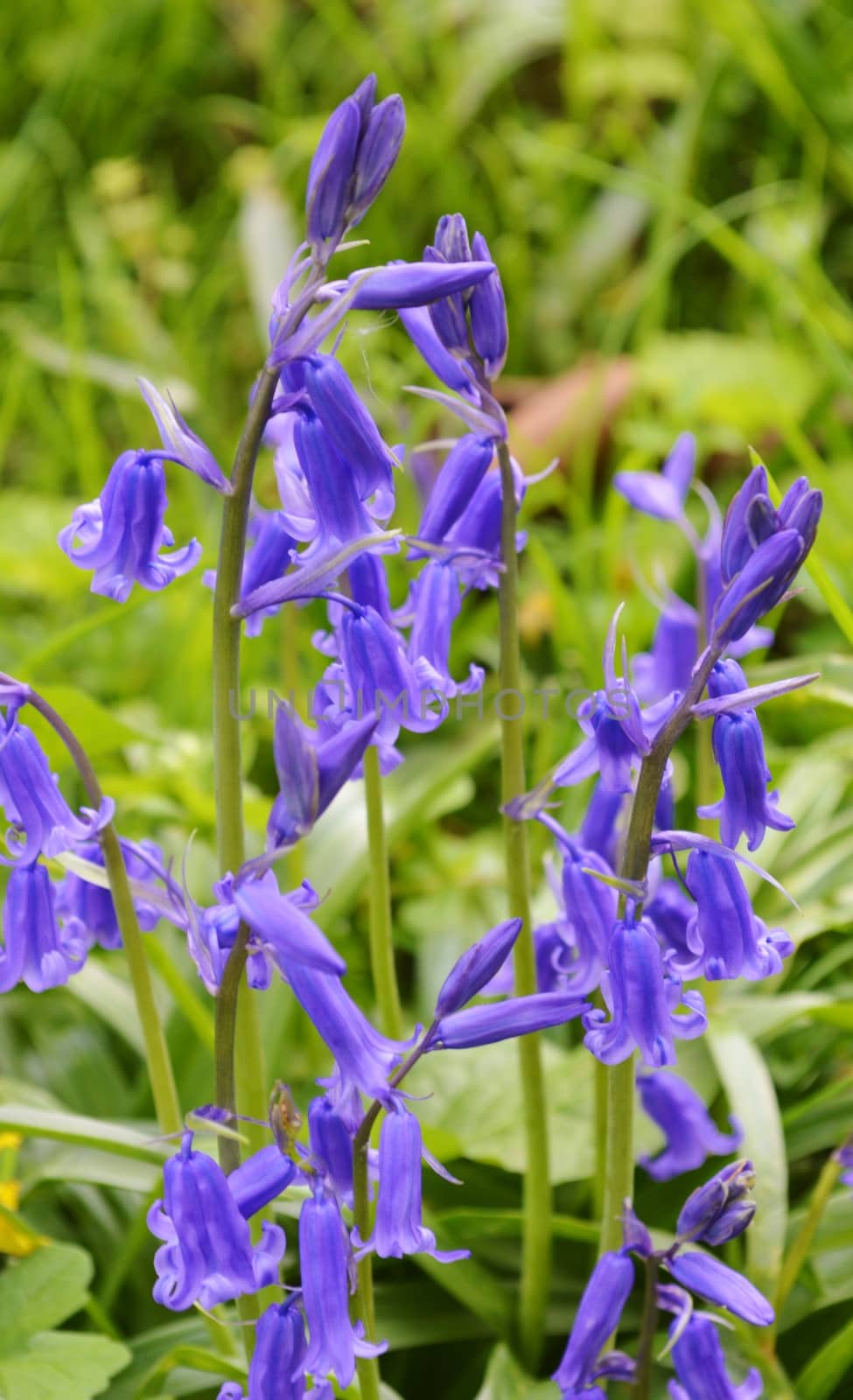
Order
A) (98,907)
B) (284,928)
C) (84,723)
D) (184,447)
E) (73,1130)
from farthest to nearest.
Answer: (84,723)
(73,1130)
(98,907)
(184,447)
(284,928)

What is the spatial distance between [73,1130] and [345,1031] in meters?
0.71

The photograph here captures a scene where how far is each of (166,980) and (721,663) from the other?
116 cm

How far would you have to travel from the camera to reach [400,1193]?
1245 millimetres

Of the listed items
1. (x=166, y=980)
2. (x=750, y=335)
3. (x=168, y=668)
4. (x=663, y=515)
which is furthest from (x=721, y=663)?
(x=750, y=335)

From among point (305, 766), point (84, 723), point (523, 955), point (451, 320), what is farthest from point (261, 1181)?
point (84, 723)

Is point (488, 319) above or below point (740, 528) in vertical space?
above

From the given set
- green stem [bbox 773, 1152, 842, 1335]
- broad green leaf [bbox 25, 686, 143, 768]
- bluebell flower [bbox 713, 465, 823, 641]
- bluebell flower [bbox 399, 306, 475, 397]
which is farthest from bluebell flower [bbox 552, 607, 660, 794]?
broad green leaf [bbox 25, 686, 143, 768]

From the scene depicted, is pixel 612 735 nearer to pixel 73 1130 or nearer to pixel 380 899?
pixel 380 899

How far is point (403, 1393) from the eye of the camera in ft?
→ 7.14

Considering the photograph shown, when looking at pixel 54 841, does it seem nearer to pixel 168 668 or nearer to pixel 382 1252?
pixel 382 1252

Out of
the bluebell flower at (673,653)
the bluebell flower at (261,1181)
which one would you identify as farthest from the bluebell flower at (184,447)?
the bluebell flower at (673,653)

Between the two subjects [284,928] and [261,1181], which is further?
[261,1181]

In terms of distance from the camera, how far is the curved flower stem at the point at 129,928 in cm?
142

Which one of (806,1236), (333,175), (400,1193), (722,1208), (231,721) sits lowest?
Answer: (806,1236)
